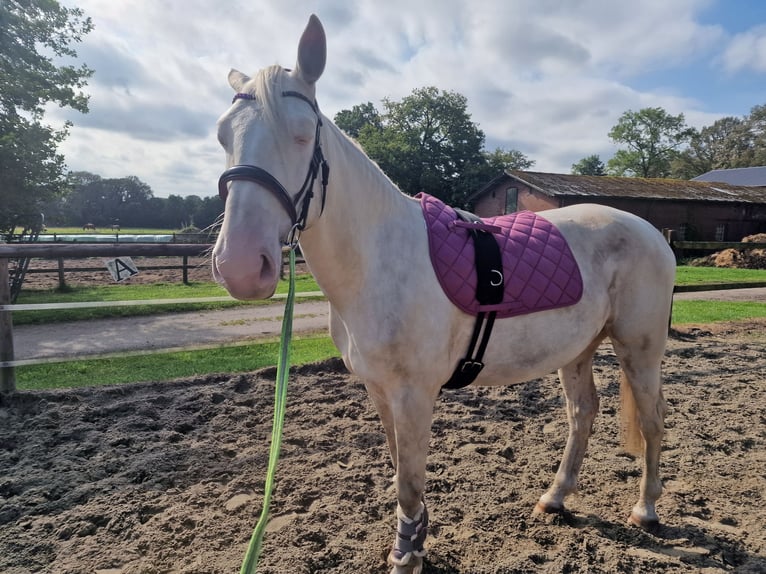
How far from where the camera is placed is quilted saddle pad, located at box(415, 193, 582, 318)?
6.94 feet

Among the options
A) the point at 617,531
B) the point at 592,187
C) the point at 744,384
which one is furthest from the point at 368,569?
the point at 592,187

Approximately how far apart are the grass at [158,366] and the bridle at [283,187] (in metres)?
4.27

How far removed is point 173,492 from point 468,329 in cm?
234

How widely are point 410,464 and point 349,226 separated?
3.89 ft

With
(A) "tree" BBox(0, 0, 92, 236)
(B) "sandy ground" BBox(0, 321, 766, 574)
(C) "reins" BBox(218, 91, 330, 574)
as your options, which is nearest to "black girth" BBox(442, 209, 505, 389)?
(C) "reins" BBox(218, 91, 330, 574)

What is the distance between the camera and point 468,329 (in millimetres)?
2188

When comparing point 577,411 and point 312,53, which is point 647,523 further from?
point 312,53

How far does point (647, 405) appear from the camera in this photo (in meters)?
2.74

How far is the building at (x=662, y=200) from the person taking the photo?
2605 centimetres

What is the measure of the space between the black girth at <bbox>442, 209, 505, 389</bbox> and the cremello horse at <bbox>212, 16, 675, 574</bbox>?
0.06 meters

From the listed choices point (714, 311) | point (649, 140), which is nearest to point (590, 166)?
point (649, 140)

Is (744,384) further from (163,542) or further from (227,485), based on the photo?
(163,542)

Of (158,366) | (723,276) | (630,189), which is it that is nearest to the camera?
(158,366)

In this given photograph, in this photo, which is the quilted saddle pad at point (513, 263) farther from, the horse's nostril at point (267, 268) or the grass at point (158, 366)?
the grass at point (158, 366)
